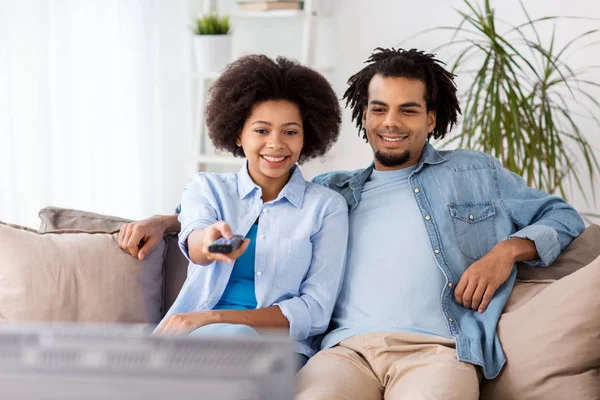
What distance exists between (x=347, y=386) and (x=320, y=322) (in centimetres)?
21

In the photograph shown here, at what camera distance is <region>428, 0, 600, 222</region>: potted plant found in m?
2.79

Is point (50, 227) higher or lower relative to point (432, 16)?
lower

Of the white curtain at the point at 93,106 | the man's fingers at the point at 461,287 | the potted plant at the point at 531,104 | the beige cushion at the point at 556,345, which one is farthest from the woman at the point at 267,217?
the white curtain at the point at 93,106

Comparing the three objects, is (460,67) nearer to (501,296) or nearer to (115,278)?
(501,296)

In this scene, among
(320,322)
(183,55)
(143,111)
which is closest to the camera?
(320,322)

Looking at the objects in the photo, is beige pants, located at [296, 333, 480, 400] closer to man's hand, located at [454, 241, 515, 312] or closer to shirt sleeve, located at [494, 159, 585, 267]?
man's hand, located at [454, 241, 515, 312]

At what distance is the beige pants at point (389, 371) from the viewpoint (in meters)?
1.59

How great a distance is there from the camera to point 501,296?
1.84 m

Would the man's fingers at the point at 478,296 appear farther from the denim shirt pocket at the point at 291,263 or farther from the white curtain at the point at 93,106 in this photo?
the white curtain at the point at 93,106

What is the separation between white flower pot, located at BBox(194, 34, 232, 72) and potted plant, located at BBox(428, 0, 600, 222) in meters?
1.03

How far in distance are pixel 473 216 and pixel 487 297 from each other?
0.77 feet

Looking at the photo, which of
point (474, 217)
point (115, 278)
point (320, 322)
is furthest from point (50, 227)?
point (474, 217)

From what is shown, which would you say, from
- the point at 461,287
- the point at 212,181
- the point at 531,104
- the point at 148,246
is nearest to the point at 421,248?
the point at 461,287

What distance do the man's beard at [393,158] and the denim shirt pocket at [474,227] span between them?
0.18m
